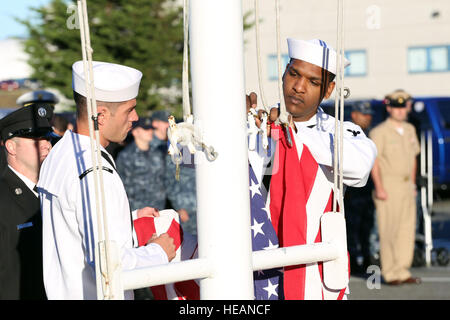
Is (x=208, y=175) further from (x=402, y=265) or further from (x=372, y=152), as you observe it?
(x=402, y=265)

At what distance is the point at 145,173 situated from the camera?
348 inches

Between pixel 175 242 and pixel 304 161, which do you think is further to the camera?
pixel 304 161

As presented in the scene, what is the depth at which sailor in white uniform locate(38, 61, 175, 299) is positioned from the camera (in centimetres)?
273

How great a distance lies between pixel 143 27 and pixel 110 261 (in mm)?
23670

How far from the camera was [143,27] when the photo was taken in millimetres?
25438

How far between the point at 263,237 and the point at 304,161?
0.33 m

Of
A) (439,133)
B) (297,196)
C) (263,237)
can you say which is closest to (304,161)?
(297,196)

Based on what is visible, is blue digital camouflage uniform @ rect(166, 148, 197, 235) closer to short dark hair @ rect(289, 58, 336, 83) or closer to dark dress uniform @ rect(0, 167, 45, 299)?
dark dress uniform @ rect(0, 167, 45, 299)

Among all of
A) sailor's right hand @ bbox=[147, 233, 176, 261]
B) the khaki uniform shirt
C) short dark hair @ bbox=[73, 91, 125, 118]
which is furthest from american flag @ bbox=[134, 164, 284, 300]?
the khaki uniform shirt

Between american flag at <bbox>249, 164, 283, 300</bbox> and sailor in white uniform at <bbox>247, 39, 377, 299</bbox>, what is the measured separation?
0.06m

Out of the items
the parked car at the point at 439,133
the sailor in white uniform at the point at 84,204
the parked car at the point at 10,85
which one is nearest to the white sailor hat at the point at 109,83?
the sailor in white uniform at the point at 84,204

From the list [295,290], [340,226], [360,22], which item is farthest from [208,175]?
[360,22]

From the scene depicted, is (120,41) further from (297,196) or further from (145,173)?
(297,196)

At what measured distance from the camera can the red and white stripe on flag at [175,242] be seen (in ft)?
9.39
